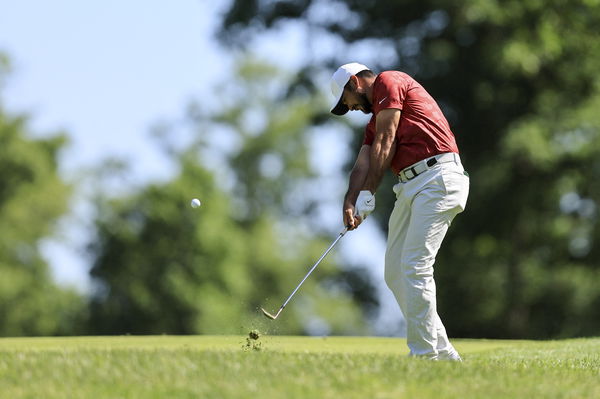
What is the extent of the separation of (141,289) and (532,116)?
66.0 ft

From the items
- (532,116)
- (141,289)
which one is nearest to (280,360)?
(532,116)

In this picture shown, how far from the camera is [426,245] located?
8.22 meters

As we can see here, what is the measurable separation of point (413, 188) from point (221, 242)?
32934mm

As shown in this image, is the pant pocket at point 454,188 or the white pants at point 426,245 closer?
the white pants at point 426,245

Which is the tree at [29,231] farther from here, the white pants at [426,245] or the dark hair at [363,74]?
the white pants at [426,245]

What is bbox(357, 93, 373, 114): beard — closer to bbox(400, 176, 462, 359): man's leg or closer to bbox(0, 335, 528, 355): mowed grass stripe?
bbox(400, 176, 462, 359): man's leg

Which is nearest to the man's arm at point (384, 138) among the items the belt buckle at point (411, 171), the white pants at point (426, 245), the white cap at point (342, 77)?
the belt buckle at point (411, 171)

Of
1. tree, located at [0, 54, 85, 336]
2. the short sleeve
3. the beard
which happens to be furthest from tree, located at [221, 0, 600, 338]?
tree, located at [0, 54, 85, 336]

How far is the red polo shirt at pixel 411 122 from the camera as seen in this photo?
830 centimetres

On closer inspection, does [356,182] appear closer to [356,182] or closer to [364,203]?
[356,182]

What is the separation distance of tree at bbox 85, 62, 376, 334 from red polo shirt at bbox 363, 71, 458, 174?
2882cm

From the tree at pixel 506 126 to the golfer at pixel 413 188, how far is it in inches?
639

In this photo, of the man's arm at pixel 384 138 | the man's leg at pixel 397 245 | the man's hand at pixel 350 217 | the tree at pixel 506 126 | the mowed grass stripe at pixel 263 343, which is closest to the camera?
the man's arm at pixel 384 138

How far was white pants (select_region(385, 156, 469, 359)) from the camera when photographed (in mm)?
8148
